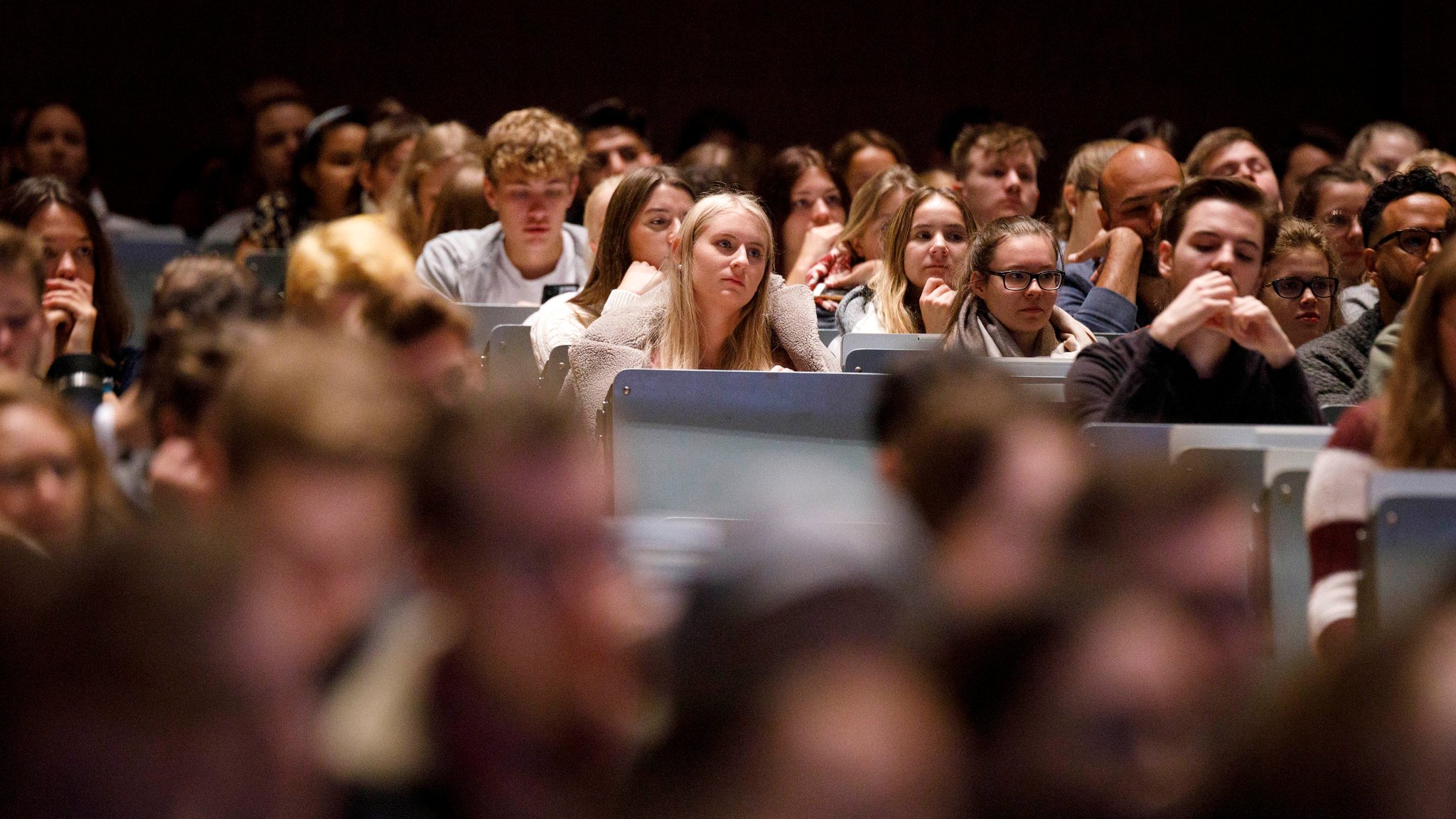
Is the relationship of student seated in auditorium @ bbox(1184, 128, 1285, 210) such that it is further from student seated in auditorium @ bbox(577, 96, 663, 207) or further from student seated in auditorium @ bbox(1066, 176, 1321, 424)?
student seated in auditorium @ bbox(1066, 176, 1321, 424)

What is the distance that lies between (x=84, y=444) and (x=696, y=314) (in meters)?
1.68

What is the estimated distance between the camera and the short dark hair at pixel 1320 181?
3.88 m

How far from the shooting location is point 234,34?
6.53m

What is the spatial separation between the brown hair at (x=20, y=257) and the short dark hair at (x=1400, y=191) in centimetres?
242

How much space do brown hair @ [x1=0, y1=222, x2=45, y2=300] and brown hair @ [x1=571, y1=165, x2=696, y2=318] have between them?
5.07 feet

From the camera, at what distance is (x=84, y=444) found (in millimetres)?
1207

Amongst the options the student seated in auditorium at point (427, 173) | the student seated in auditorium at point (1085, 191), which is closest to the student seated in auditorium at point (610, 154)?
the student seated in auditorium at point (427, 173)

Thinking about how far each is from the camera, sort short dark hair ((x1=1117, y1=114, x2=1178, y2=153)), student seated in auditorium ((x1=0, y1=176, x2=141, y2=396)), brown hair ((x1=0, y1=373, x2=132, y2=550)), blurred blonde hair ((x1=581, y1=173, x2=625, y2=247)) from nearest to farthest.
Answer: brown hair ((x1=0, y1=373, x2=132, y2=550)) < student seated in auditorium ((x1=0, y1=176, x2=141, y2=396)) < blurred blonde hair ((x1=581, y1=173, x2=625, y2=247)) < short dark hair ((x1=1117, y1=114, x2=1178, y2=153))

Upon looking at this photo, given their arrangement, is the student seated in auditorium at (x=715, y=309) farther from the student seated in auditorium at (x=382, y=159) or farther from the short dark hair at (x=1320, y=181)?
the student seated in auditorium at (x=382, y=159)

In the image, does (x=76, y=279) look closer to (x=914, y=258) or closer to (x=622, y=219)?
(x=622, y=219)

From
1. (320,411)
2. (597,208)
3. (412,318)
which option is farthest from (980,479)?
(597,208)

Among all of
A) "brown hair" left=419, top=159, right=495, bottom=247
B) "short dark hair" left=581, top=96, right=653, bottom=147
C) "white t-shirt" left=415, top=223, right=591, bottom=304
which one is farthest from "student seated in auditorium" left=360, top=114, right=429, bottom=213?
"short dark hair" left=581, top=96, right=653, bottom=147

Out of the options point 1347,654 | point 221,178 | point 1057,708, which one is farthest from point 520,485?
point 221,178

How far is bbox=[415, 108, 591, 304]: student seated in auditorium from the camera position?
383 centimetres
